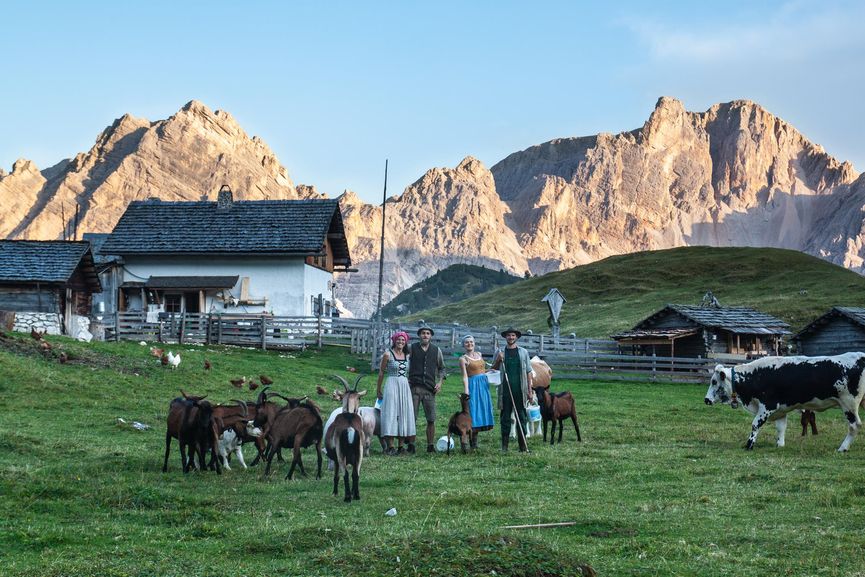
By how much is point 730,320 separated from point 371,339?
16.6m

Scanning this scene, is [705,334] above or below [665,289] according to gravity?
below

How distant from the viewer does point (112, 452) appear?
49.5 feet

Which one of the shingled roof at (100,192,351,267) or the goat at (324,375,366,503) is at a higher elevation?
the shingled roof at (100,192,351,267)

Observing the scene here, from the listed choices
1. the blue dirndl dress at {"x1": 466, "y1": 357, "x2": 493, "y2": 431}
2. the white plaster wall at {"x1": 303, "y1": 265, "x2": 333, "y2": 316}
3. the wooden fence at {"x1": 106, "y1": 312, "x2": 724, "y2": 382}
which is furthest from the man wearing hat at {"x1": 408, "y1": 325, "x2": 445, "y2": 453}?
the white plaster wall at {"x1": 303, "y1": 265, "x2": 333, "y2": 316}

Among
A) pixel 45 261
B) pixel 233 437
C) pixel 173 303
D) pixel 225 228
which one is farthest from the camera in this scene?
pixel 225 228

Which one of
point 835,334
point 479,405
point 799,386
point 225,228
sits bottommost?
point 479,405

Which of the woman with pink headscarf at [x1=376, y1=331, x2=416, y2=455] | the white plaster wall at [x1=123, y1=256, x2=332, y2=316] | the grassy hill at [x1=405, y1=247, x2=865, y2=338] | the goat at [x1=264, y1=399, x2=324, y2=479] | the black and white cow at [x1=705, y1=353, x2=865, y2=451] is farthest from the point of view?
the grassy hill at [x1=405, y1=247, x2=865, y2=338]

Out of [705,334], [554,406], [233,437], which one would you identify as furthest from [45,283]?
[705,334]

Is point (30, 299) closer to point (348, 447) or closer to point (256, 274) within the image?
point (256, 274)

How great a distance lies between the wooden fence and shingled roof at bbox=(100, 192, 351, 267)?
5084mm

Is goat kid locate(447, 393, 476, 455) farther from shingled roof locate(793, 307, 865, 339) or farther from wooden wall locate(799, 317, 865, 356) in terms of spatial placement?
wooden wall locate(799, 317, 865, 356)

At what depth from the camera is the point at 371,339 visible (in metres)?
40.2

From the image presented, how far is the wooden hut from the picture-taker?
34.9m

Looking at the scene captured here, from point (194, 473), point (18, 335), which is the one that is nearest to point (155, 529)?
point (194, 473)
